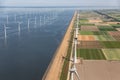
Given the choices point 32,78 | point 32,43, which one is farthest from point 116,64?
point 32,43

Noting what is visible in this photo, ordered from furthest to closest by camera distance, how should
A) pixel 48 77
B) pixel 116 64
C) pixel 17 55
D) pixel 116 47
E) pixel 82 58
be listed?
1. pixel 116 47
2. pixel 17 55
3. pixel 82 58
4. pixel 116 64
5. pixel 48 77

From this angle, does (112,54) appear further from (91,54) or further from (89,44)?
(89,44)

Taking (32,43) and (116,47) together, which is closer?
(116,47)

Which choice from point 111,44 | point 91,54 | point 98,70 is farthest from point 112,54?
point 98,70

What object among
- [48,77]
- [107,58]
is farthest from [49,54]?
[48,77]

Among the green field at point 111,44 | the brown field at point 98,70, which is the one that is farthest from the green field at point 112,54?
the green field at point 111,44

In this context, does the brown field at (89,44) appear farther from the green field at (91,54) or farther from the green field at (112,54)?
the green field at (112,54)

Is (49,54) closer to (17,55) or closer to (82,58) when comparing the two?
(17,55)

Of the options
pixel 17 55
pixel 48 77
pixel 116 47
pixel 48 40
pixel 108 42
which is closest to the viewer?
pixel 48 77
